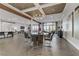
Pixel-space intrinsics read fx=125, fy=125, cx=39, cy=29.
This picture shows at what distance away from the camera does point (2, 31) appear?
41.2 ft

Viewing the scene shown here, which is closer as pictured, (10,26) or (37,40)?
(37,40)

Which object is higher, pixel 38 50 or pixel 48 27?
pixel 48 27

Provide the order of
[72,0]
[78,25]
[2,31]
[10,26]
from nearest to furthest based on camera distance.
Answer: [72,0], [78,25], [2,31], [10,26]

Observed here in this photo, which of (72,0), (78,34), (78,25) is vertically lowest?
(78,34)

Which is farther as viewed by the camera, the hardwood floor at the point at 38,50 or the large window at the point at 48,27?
the large window at the point at 48,27

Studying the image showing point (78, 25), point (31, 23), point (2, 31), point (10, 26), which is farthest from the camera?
point (10, 26)

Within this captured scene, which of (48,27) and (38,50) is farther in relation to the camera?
(48,27)

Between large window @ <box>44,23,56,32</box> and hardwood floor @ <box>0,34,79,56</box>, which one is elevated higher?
large window @ <box>44,23,56,32</box>

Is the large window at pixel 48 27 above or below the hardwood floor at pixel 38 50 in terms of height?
above

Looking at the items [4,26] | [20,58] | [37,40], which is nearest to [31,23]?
[4,26]

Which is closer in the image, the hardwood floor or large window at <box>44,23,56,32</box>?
the hardwood floor

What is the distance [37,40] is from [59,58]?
4114mm

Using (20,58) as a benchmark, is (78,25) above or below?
above

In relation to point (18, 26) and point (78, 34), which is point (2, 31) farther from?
point (78, 34)
